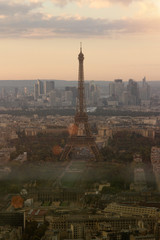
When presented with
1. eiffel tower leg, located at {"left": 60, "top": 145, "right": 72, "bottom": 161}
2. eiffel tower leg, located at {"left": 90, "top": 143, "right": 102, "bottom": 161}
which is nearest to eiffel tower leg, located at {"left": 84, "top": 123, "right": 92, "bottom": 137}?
eiffel tower leg, located at {"left": 90, "top": 143, "right": 102, "bottom": 161}

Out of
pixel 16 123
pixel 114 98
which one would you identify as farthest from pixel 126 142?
pixel 114 98

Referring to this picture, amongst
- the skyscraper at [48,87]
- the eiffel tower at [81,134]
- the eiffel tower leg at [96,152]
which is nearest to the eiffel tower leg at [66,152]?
the eiffel tower at [81,134]

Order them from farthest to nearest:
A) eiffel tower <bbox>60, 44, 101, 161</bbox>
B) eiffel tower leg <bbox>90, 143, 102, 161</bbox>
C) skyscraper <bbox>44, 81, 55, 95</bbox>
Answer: skyscraper <bbox>44, 81, 55, 95</bbox> → eiffel tower <bbox>60, 44, 101, 161</bbox> → eiffel tower leg <bbox>90, 143, 102, 161</bbox>

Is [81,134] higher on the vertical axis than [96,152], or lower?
higher

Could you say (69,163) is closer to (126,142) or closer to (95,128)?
(126,142)

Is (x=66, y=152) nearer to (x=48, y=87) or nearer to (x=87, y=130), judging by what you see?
(x=87, y=130)

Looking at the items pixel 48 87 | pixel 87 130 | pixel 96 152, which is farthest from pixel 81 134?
pixel 48 87

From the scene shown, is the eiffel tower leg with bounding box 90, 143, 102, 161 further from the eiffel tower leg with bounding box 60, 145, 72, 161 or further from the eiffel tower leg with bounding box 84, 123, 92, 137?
the eiffel tower leg with bounding box 84, 123, 92, 137

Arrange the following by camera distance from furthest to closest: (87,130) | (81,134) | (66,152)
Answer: (87,130) → (81,134) → (66,152)
